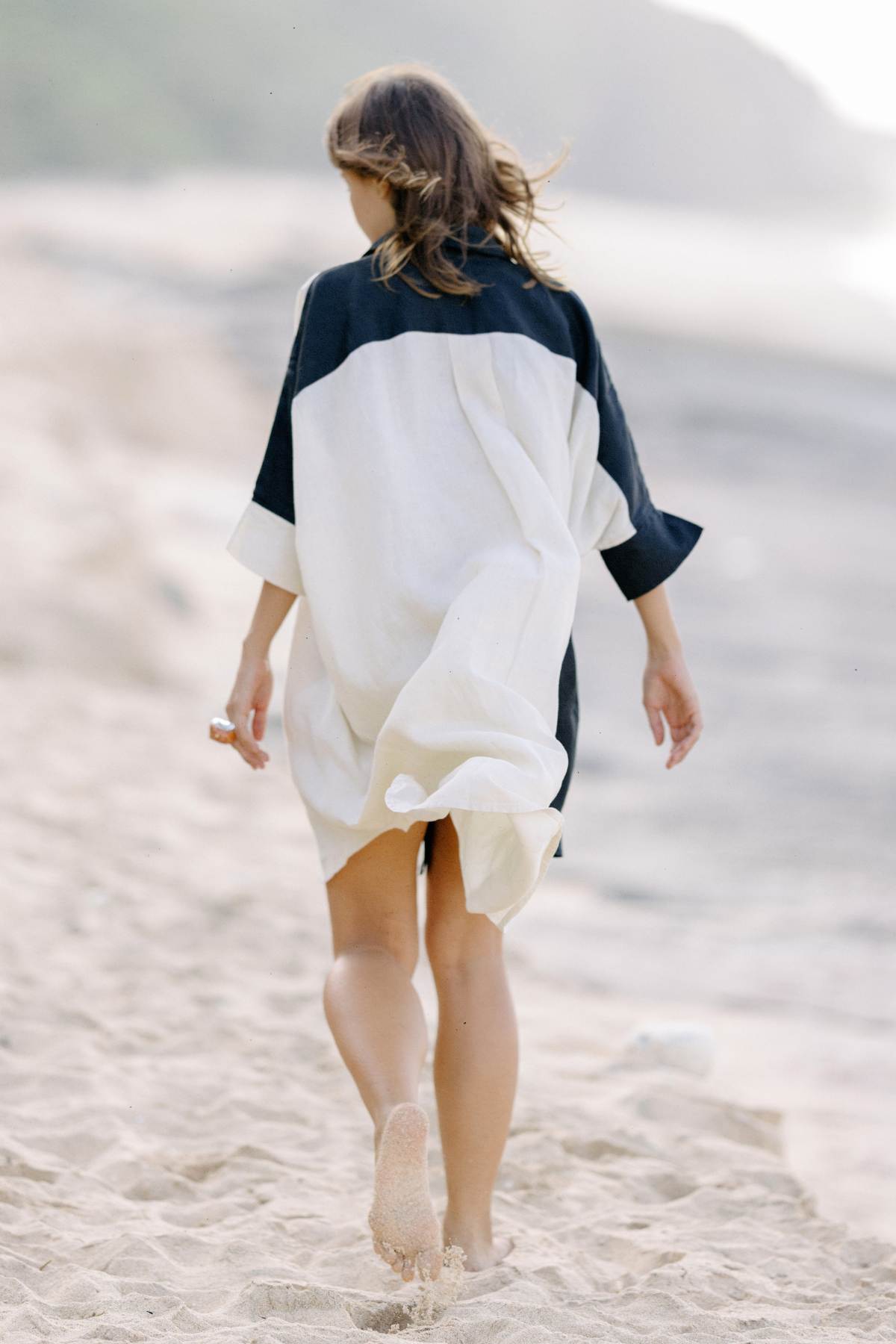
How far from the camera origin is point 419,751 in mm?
1706

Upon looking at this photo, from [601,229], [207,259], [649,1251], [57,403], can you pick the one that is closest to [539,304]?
[649,1251]

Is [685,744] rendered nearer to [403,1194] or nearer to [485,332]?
[485,332]

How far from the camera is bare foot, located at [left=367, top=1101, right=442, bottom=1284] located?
1.60 meters

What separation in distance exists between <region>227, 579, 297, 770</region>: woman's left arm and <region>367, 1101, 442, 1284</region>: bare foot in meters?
0.53

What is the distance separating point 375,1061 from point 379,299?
87 centimetres

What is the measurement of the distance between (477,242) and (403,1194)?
3.55 feet

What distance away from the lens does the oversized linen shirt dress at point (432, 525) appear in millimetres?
1705

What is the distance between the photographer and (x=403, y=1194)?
1.60m

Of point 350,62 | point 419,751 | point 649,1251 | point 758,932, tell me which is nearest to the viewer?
point 419,751

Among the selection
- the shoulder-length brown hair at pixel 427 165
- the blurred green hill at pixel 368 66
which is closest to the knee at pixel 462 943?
the shoulder-length brown hair at pixel 427 165

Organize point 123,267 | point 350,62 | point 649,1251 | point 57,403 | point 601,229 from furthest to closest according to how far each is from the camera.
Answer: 1. point 601,229
2. point 350,62
3. point 123,267
4. point 57,403
5. point 649,1251

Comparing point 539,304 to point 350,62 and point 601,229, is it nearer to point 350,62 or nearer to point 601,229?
point 350,62

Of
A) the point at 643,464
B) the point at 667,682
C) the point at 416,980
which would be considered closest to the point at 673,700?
the point at 667,682

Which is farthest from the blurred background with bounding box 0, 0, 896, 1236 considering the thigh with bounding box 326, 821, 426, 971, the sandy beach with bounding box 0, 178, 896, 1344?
the thigh with bounding box 326, 821, 426, 971
